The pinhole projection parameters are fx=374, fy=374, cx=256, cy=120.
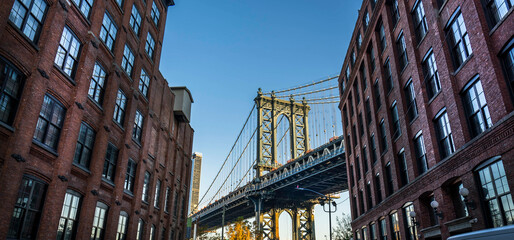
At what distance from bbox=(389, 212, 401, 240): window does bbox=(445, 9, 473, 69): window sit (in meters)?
11.1

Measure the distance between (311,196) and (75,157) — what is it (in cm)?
5784

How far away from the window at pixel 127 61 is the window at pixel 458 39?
17.1m

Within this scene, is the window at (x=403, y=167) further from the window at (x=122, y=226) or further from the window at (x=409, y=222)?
the window at (x=122, y=226)

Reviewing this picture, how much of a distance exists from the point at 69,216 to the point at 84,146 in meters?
3.16

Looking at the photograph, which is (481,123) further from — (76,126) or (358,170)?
(358,170)

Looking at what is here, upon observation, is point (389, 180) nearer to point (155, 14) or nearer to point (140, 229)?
point (140, 229)

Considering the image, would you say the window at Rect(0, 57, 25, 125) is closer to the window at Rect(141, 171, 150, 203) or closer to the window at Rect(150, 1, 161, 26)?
the window at Rect(141, 171, 150, 203)

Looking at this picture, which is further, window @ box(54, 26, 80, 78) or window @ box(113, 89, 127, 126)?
window @ box(113, 89, 127, 126)

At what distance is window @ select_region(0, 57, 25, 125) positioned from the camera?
39.4ft

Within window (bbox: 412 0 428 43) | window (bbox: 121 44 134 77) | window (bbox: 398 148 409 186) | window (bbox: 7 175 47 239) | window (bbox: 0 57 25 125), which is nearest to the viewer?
window (bbox: 0 57 25 125)

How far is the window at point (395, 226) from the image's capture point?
76.1 feet

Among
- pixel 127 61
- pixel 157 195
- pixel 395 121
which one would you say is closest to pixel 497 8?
pixel 395 121

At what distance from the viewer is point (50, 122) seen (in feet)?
48.1

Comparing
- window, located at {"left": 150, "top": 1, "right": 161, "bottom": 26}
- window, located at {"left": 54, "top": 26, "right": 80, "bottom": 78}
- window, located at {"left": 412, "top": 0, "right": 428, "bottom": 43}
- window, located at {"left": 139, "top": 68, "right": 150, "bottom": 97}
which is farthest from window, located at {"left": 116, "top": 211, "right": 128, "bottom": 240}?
window, located at {"left": 412, "top": 0, "right": 428, "bottom": 43}
